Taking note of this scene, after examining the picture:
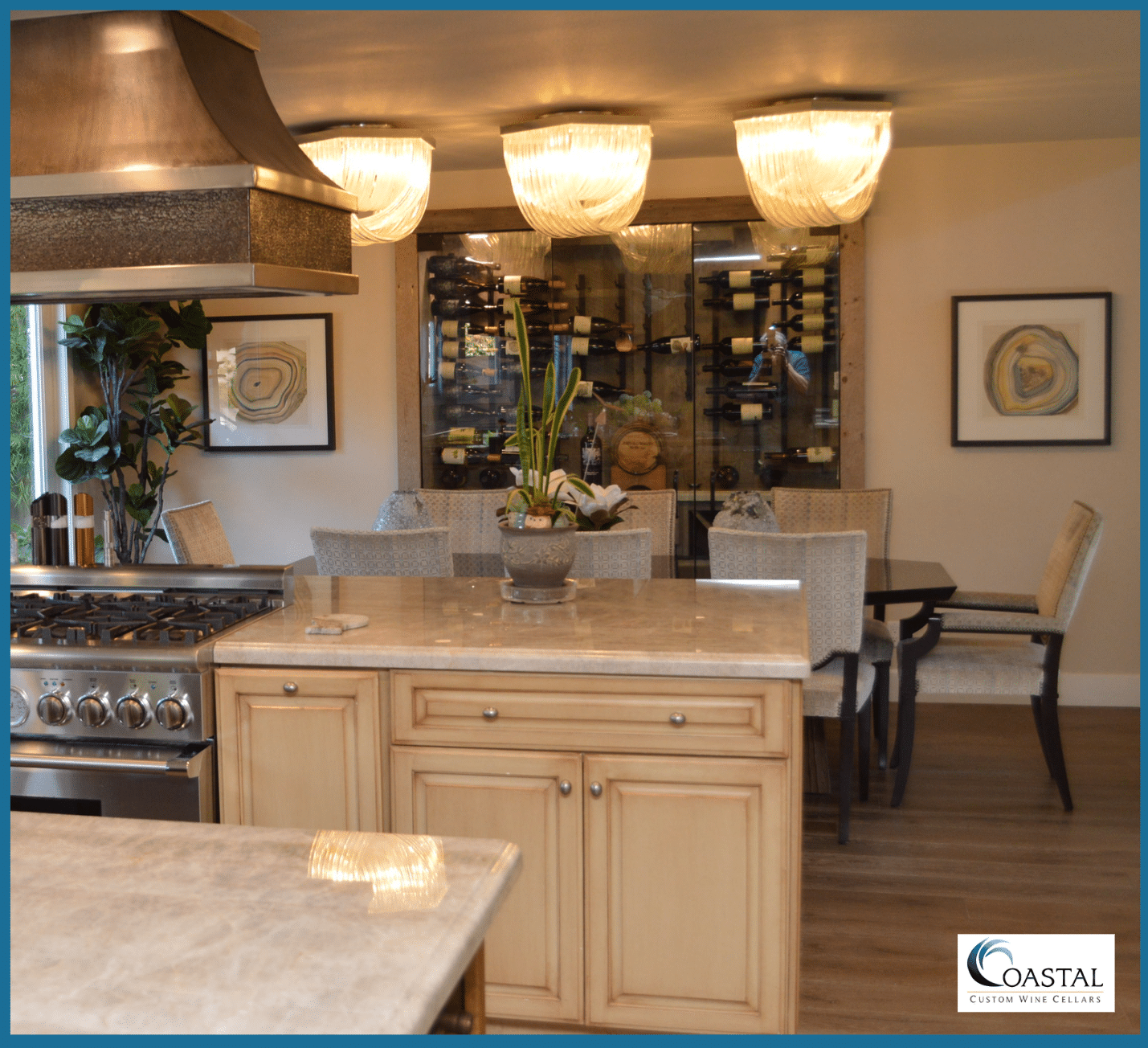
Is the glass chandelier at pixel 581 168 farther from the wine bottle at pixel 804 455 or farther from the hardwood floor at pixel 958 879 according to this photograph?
the hardwood floor at pixel 958 879

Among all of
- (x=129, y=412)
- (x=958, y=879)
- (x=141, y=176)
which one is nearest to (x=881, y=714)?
(x=958, y=879)

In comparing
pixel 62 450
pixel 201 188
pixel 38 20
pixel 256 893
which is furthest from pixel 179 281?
pixel 62 450

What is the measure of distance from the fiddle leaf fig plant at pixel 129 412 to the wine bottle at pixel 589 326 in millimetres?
1822

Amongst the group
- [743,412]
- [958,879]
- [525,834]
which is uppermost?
[743,412]

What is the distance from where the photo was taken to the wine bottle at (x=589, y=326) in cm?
564

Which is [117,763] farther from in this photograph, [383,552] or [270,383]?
[270,383]

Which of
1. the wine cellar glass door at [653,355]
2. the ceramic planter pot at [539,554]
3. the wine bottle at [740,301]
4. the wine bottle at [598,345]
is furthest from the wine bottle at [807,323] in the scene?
the ceramic planter pot at [539,554]

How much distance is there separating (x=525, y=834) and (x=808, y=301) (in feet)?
12.8

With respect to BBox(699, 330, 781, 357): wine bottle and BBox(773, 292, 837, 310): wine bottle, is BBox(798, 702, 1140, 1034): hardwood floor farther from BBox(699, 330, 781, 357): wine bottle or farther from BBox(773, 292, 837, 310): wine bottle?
BBox(773, 292, 837, 310): wine bottle

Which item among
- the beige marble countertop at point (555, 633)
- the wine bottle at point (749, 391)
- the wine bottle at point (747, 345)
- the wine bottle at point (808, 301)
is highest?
the wine bottle at point (808, 301)

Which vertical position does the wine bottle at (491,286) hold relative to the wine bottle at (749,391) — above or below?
above

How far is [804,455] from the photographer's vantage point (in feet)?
18.1

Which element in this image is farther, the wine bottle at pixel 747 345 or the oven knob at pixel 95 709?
the wine bottle at pixel 747 345

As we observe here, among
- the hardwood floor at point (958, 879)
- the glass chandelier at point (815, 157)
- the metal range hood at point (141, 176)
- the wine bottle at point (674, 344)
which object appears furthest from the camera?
the wine bottle at point (674, 344)
